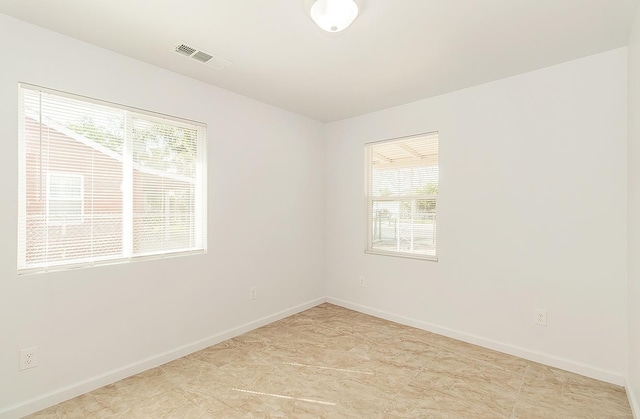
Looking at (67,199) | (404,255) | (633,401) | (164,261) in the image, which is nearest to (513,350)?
(633,401)

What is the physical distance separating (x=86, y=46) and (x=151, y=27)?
0.62m

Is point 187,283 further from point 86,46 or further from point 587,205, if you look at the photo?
point 587,205

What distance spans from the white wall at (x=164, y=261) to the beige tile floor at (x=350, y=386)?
0.81ft

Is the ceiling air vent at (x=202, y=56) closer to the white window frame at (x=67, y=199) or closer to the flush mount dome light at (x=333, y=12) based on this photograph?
the flush mount dome light at (x=333, y=12)

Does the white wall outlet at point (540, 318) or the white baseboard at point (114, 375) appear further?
the white wall outlet at point (540, 318)

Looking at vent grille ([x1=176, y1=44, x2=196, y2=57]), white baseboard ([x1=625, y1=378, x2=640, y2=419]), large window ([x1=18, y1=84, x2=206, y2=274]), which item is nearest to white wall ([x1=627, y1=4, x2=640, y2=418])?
white baseboard ([x1=625, y1=378, x2=640, y2=419])

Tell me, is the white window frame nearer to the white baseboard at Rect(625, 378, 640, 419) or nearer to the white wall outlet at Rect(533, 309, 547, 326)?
the white wall outlet at Rect(533, 309, 547, 326)

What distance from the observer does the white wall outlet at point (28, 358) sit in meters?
2.00

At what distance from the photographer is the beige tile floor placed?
6.73 ft

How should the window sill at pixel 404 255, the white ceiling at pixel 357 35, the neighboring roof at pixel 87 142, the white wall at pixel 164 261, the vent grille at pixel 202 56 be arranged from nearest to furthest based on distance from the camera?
the white ceiling at pixel 357 35 → the white wall at pixel 164 261 → the neighboring roof at pixel 87 142 → the vent grille at pixel 202 56 → the window sill at pixel 404 255

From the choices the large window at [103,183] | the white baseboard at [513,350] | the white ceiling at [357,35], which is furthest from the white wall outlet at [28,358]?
the white baseboard at [513,350]

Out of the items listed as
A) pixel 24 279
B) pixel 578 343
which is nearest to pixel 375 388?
pixel 578 343

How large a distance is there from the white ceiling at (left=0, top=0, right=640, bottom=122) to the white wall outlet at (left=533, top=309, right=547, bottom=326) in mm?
2105

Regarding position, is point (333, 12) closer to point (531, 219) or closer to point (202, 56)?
point (202, 56)
